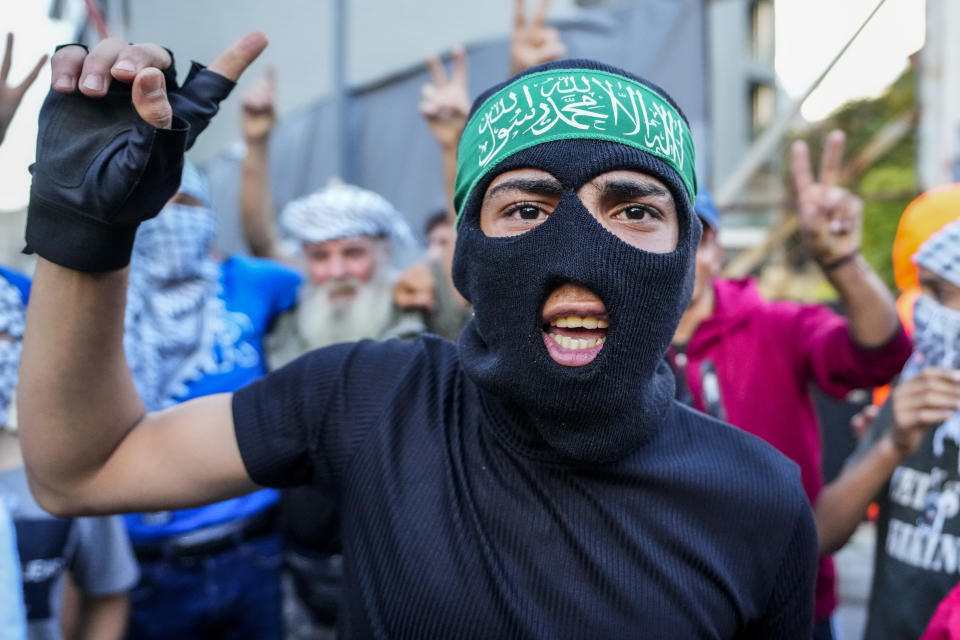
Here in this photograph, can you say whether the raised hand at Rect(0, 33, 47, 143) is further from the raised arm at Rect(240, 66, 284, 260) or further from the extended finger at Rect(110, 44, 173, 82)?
the raised arm at Rect(240, 66, 284, 260)

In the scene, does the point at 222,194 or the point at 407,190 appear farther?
the point at 222,194

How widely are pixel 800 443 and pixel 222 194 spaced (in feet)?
21.9

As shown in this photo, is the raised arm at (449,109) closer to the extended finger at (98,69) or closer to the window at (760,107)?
the extended finger at (98,69)

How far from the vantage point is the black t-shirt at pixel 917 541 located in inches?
67.4

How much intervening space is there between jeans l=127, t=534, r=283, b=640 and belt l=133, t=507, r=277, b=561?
2cm

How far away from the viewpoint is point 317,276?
3.35 meters

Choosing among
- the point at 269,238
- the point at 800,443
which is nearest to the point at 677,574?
the point at 800,443

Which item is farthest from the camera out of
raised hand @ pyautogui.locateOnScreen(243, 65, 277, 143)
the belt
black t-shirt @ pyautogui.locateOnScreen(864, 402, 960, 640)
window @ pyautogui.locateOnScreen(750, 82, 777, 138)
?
window @ pyautogui.locateOnScreen(750, 82, 777, 138)

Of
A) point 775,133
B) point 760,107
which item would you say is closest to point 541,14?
point 775,133

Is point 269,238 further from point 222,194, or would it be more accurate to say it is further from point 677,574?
point 222,194

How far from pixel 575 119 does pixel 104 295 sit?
75 cm

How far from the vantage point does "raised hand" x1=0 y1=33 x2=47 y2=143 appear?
138cm

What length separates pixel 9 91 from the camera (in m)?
1.40

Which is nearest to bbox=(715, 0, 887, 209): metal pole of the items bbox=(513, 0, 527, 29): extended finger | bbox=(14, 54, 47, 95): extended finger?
bbox=(513, 0, 527, 29): extended finger
